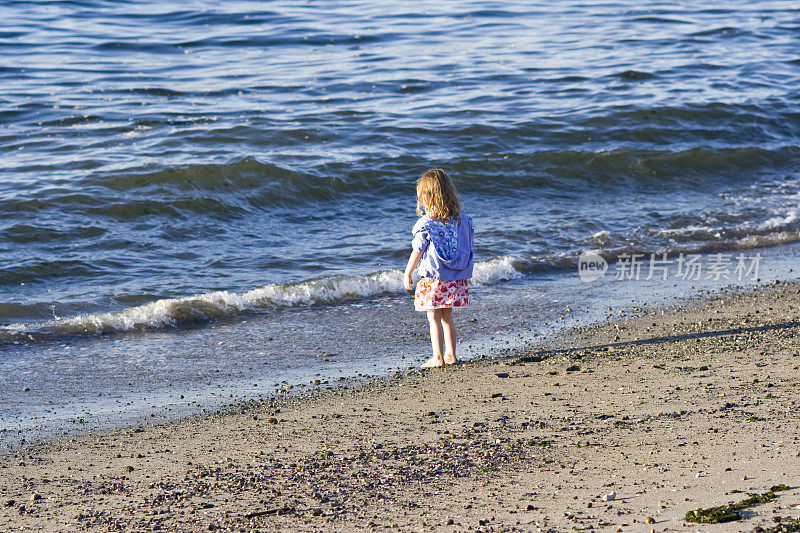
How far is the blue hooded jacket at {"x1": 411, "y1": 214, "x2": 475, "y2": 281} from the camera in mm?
6059

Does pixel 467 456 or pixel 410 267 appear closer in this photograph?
pixel 467 456

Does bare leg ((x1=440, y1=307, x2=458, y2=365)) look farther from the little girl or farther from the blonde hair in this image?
the blonde hair

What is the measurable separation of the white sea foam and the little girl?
1.62 m

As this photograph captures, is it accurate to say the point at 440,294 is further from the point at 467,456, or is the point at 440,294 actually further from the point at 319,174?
the point at 319,174

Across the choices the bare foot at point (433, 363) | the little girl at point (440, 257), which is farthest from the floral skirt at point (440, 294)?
the bare foot at point (433, 363)

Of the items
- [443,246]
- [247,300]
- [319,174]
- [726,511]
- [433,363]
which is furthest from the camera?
[319,174]

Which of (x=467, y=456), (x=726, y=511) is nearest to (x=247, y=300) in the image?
(x=467, y=456)

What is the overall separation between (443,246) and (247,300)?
6.87ft

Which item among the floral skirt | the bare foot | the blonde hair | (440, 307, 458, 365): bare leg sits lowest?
the bare foot
